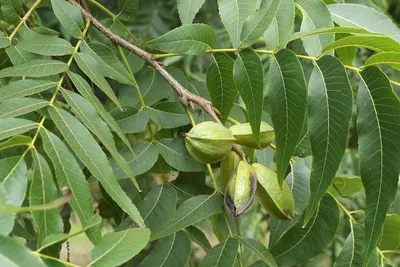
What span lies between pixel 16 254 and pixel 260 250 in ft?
1.41

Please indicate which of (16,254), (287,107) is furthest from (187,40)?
(16,254)

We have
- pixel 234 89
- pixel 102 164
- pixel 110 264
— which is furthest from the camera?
pixel 234 89

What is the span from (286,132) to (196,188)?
0.88 ft

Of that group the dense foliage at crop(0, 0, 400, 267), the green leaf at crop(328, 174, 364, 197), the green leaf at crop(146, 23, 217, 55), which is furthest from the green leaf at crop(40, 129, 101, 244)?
the green leaf at crop(328, 174, 364, 197)

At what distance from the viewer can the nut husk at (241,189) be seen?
88 cm

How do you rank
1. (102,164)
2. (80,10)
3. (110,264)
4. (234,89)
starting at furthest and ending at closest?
(80,10) → (234,89) → (102,164) → (110,264)

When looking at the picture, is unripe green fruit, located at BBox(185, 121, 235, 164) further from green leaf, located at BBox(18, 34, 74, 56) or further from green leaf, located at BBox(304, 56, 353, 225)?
green leaf, located at BBox(18, 34, 74, 56)

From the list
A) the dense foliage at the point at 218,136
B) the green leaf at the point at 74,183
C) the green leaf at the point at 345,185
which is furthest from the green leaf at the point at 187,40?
the green leaf at the point at 345,185

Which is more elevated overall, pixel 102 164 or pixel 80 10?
pixel 80 10

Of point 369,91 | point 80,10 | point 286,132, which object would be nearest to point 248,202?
point 286,132

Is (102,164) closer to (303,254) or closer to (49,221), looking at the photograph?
(49,221)

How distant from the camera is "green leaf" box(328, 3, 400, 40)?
1.03 meters

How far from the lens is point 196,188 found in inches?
42.5

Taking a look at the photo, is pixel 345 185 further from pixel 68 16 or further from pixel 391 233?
pixel 68 16
